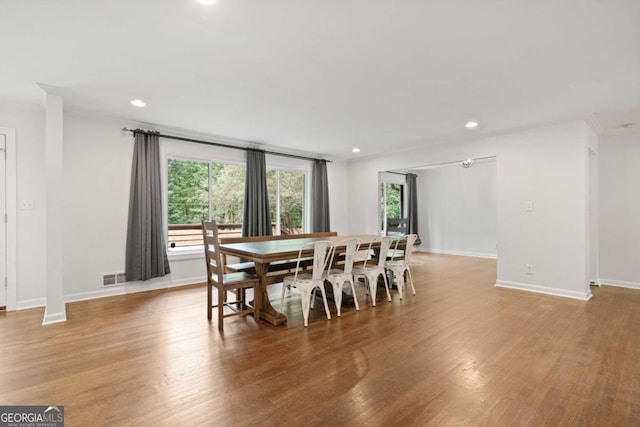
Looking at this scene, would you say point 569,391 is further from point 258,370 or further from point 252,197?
point 252,197

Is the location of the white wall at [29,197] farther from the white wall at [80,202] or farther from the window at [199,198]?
the window at [199,198]

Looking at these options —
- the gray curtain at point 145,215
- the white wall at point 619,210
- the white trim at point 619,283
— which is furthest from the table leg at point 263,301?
the white wall at point 619,210

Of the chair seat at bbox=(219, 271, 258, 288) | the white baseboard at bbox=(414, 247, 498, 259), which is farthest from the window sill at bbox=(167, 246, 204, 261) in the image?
the white baseboard at bbox=(414, 247, 498, 259)

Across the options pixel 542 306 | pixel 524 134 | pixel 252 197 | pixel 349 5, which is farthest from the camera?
pixel 252 197

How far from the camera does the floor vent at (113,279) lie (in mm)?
4297

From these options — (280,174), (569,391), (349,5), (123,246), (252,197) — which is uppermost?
(349,5)

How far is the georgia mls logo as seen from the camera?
5.80 feet

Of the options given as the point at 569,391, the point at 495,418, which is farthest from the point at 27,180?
the point at 569,391

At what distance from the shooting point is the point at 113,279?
4.36 metres

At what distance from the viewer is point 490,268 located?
6477 mm

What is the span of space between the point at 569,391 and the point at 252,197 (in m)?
4.85

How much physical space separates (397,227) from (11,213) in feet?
19.8

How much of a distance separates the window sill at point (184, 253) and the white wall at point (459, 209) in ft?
20.3

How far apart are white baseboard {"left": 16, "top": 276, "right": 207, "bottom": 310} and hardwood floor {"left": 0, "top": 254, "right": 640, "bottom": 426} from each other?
21cm
